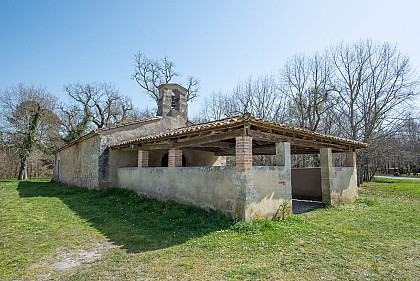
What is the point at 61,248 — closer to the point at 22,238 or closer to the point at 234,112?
the point at 22,238

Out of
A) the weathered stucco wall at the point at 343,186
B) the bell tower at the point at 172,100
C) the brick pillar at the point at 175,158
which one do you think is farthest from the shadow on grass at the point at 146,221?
the bell tower at the point at 172,100

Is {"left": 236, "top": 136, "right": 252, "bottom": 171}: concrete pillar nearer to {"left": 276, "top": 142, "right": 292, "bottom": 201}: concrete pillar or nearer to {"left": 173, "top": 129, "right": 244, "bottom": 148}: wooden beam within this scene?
{"left": 173, "top": 129, "right": 244, "bottom": 148}: wooden beam

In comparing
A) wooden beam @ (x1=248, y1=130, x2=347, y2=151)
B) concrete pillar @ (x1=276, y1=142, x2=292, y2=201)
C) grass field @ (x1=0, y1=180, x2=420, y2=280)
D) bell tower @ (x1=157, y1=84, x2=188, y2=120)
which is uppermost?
bell tower @ (x1=157, y1=84, x2=188, y2=120)

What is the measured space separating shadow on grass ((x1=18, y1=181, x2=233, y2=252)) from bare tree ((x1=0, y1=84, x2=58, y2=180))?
16519 millimetres

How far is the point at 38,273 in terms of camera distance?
3787 millimetres

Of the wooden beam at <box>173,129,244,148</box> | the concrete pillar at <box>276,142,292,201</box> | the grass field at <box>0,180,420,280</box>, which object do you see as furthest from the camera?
the concrete pillar at <box>276,142,292,201</box>

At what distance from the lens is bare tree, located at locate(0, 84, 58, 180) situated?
71.8 ft

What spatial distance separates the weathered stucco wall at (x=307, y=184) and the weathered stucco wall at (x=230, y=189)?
18.8 ft

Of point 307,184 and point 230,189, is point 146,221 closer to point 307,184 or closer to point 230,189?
point 230,189

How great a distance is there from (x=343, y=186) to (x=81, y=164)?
14.0 m

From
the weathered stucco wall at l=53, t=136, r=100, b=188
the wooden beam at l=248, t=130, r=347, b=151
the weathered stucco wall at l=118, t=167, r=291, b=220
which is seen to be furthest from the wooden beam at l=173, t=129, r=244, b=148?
the weathered stucco wall at l=53, t=136, r=100, b=188

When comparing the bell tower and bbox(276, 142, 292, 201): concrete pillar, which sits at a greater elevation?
the bell tower

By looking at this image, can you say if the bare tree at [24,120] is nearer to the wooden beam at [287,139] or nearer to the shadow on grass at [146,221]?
the shadow on grass at [146,221]

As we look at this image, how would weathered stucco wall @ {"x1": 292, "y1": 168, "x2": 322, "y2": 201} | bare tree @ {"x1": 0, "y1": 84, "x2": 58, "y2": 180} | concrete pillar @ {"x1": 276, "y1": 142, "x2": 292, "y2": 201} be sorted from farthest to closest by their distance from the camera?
1. bare tree @ {"x1": 0, "y1": 84, "x2": 58, "y2": 180}
2. weathered stucco wall @ {"x1": 292, "y1": 168, "x2": 322, "y2": 201}
3. concrete pillar @ {"x1": 276, "y1": 142, "x2": 292, "y2": 201}
